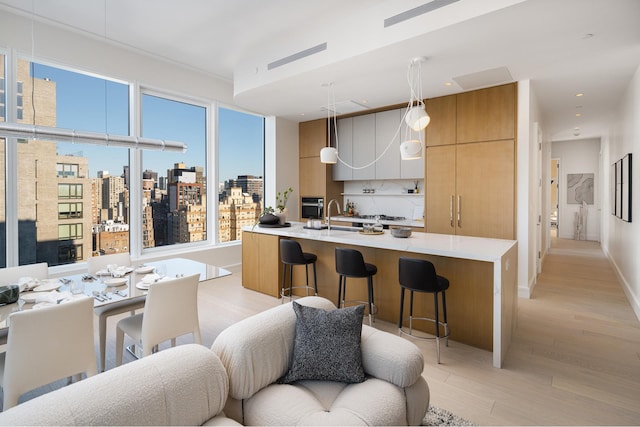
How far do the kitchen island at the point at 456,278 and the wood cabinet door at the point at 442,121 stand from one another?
201 centimetres

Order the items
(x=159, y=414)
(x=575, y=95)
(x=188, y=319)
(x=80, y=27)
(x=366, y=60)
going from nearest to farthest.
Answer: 1. (x=159, y=414)
2. (x=188, y=319)
3. (x=366, y=60)
4. (x=80, y=27)
5. (x=575, y=95)

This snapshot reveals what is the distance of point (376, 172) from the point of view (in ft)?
19.6

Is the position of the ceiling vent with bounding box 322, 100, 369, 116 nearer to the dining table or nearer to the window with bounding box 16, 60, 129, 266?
the window with bounding box 16, 60, 129, 266

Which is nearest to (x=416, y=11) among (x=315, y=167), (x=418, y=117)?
(x=418, y=117)

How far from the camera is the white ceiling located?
2742 mm

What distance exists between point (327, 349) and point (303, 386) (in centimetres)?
21

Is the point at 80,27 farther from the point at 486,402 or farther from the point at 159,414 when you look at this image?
the point at 486,402

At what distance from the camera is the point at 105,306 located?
2332mm

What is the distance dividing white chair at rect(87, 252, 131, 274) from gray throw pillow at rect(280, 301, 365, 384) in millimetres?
2282

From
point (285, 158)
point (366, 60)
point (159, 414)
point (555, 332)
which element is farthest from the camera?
point (285, 158)

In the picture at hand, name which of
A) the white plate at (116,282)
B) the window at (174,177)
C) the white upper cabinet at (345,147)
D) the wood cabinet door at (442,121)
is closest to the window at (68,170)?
the window at (174,177)

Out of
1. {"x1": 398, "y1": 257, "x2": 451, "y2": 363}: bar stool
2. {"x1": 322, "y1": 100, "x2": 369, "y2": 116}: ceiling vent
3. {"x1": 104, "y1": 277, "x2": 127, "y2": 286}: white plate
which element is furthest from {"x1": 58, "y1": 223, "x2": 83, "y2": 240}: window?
{"x1": 398, "y1": 257, "x2": 451, "y2": 363}: bar stool

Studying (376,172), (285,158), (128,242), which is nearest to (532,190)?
(376,172)

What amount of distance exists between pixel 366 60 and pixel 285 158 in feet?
10.8
